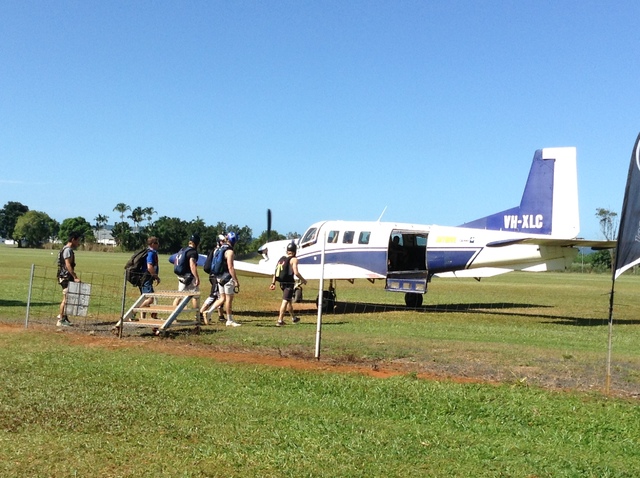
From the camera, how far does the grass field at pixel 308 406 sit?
5363mm

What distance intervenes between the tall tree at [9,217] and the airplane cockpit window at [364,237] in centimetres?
18180

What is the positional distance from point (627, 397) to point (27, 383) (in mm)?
6833

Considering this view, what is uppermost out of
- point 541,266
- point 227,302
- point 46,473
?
point 541,266

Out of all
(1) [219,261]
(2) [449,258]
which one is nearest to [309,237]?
(2) [449,258]

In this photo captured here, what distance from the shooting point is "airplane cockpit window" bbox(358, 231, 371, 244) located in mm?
21969

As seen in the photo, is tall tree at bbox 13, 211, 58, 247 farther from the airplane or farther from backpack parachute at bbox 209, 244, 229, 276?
backpack parachute at bbox 209, 244, 229, 276

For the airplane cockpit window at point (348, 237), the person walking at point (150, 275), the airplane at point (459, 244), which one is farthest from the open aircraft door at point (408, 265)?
the person walking at point (150, 275)

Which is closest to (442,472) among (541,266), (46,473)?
(46,473)

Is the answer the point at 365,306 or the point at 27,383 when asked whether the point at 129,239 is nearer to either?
the point at 365,306

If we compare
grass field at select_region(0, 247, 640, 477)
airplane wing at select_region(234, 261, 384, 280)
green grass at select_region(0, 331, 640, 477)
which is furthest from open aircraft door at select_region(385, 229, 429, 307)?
green grass at select_region(0, 331, 640, 477)

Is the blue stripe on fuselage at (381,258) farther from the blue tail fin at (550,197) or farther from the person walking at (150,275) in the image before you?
the person walking at (150,275)

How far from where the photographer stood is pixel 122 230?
130 metres

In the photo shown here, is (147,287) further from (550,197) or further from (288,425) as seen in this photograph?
(550,197)

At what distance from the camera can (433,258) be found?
21500 mm
